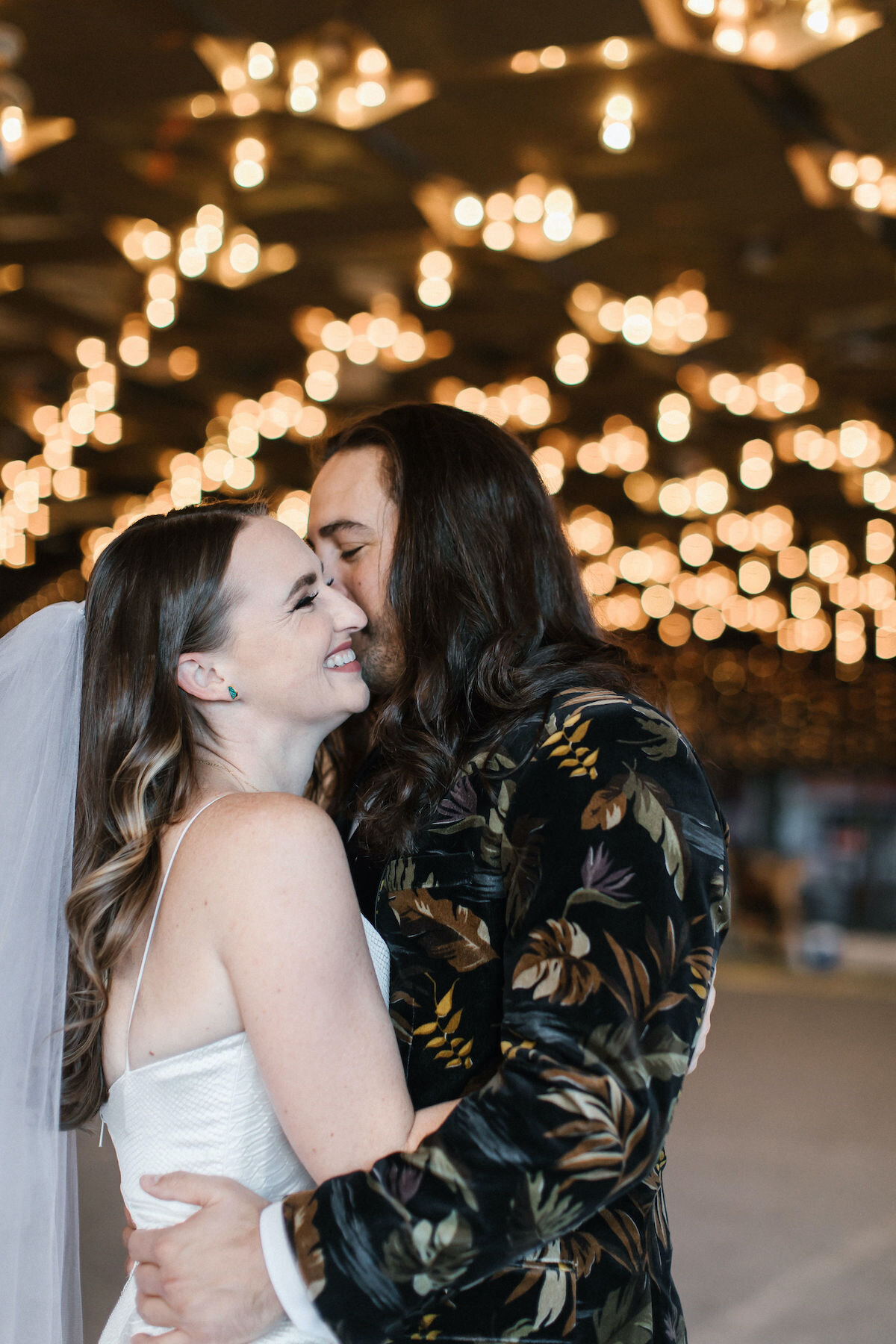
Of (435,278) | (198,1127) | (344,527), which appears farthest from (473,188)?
(198,1127)

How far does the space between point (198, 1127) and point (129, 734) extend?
49 centimetres

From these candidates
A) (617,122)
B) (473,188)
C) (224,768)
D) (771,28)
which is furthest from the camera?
(473,188)

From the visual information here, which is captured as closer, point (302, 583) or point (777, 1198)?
point (302, 583)

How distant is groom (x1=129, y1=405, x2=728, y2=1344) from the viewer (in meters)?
1.17

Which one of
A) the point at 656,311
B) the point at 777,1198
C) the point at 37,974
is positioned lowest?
the point at 777,1198

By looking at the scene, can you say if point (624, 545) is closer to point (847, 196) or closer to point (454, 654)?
point (847, 196)

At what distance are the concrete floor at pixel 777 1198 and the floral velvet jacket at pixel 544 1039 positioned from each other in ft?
8.46

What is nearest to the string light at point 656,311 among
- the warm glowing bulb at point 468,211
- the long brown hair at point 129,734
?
the warm glowing bulb at point 468,211

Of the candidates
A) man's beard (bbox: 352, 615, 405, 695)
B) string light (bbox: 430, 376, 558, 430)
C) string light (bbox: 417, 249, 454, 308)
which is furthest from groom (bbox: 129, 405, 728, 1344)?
string light (bbox: 430, 376, 558, 430)

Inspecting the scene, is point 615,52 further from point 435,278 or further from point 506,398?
point 506,398

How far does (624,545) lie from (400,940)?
406 inches

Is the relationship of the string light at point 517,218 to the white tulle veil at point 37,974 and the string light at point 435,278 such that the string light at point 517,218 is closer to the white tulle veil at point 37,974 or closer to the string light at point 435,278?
the string light at point 435,278

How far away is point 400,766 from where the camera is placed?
160 centimetres

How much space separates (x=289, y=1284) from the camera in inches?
46.9
